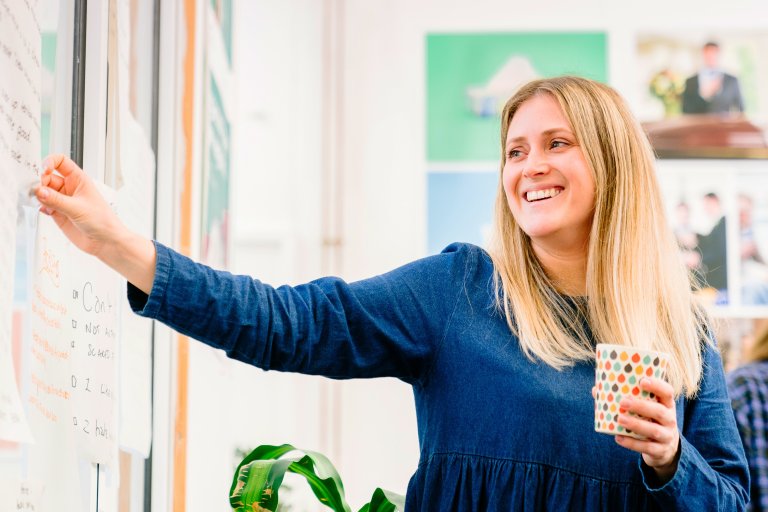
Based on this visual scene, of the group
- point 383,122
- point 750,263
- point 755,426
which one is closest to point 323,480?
point 755,426

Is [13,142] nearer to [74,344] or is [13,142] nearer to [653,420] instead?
[74,344]

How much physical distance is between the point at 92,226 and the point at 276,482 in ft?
1.66

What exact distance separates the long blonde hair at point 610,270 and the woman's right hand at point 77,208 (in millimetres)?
594

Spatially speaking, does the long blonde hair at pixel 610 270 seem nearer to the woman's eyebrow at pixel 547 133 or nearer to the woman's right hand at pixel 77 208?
the woman's eyebrow at pixel 547 133

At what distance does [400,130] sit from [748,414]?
1.87 meters

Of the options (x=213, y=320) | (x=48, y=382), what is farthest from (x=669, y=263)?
(x=48, y=382)

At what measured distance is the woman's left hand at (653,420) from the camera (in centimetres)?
107

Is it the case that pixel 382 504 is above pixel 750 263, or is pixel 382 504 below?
below

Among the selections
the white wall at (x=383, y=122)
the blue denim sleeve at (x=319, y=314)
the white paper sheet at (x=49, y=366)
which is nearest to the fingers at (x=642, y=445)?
the blue denim sleeve at (x=319, y=314)

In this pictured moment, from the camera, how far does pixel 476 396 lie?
4.32 feet

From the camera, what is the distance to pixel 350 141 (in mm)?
3756

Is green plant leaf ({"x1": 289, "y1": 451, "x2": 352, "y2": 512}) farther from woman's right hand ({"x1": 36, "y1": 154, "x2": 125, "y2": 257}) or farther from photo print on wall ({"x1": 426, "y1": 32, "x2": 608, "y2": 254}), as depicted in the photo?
photo print on wall ({"x1": 426, "y1": 32, "x2": 608, "y2": 254})

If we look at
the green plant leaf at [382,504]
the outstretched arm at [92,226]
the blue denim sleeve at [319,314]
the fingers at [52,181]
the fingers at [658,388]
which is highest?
the fingers at [52,181]

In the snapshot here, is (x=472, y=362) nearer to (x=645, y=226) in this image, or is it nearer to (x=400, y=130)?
(x=645, y=226)
